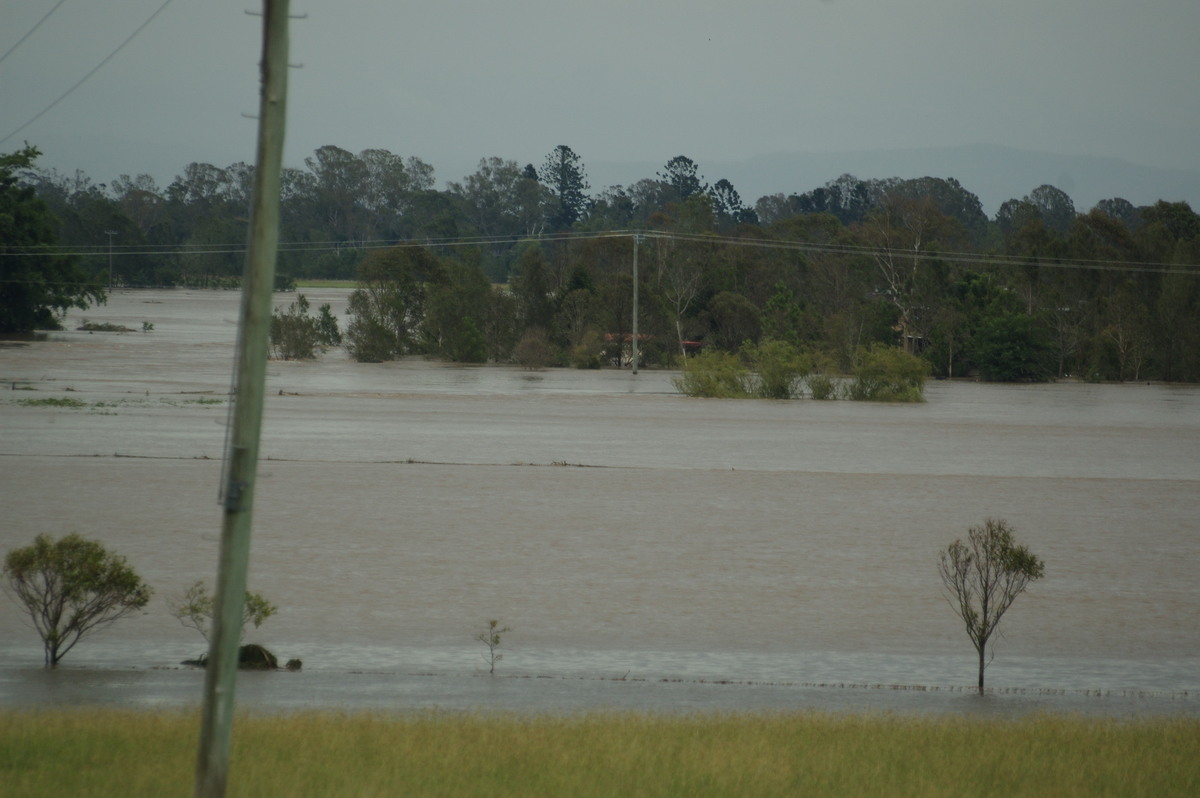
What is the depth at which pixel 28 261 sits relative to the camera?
73250mm

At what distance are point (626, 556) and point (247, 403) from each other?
12.1 metres

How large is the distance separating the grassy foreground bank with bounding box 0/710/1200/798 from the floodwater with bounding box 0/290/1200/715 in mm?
1689

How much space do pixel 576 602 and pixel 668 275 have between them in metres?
63.0

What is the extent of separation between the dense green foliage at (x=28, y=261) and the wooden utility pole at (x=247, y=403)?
72617 mm

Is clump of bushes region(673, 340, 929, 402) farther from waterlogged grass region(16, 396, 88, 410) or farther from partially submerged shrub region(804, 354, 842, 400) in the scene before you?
waterlogged grass region(16, 396, 88, 410)

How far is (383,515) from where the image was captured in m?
19.4

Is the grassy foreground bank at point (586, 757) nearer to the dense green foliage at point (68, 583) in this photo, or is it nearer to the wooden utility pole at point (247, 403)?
the wooden utility pole at point (247, 403)

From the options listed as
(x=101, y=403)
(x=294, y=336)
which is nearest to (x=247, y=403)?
(x=101, y=403)

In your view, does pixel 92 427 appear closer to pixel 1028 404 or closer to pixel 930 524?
pixel 930 524

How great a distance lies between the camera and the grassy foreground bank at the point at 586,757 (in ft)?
19.4

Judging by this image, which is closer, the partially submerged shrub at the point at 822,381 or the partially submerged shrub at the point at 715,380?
the partially submerged shrub at the point at 715,380

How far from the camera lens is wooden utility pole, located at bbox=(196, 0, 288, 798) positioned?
4.57m

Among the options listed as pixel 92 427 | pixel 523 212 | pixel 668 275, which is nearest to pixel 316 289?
pixel 523 212

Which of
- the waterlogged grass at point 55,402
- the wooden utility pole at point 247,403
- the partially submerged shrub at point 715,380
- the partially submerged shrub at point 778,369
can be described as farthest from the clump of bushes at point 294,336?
the wooden utility pole at point 247,403
